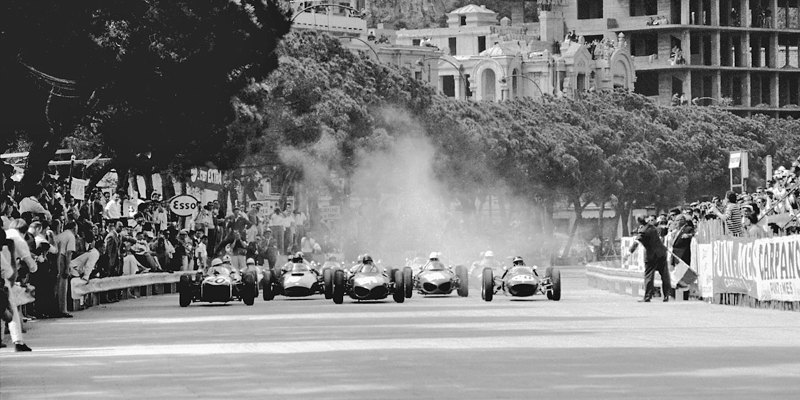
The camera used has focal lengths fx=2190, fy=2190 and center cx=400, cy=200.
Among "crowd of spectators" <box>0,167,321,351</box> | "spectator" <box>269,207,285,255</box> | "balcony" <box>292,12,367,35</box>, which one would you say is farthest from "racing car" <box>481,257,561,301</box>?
"balcony" <box>292,12,367,35</box>

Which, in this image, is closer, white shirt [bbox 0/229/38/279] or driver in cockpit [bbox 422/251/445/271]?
white shirt [bbox 0/229/38/279]

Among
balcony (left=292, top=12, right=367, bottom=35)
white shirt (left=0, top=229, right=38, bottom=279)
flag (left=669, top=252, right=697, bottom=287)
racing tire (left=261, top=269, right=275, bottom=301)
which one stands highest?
balcony (left=292, top=12, right=367, bottom=35)

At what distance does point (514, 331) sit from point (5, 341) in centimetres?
728

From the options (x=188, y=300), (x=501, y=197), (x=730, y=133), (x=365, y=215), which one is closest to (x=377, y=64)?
(x=365, y=215)

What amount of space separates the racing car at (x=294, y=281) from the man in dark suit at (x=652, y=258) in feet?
26.0

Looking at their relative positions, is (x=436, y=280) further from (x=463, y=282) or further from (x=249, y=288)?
(x=249, y=288)

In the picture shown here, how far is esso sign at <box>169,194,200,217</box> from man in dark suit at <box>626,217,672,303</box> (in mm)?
22022

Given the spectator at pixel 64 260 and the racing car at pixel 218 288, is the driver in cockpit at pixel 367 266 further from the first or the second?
the spectator at pixel 64 260

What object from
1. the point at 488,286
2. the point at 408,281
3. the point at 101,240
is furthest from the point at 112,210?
the point at 488,286

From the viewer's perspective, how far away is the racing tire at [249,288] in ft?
153

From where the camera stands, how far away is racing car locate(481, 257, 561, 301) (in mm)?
47125

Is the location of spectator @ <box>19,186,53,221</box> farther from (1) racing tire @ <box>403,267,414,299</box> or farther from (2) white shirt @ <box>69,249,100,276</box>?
(1) racing tire @ <box>403,267,414,299</box>

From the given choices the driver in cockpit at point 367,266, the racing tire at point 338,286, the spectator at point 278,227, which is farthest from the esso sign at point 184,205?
the racing tire at point 338,286

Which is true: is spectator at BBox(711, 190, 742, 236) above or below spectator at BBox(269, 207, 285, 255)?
above
